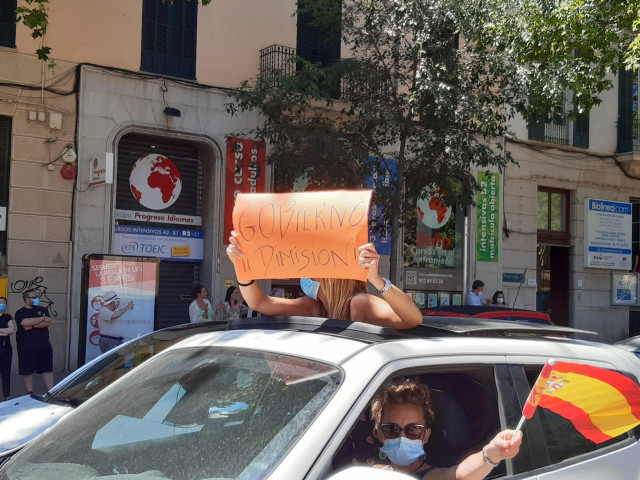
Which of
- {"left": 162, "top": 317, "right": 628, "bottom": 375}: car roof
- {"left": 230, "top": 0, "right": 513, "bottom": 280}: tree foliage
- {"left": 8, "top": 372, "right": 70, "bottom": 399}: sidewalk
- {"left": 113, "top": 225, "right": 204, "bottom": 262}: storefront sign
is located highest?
{"left": 230, "top": 0, "right": 513, "bottom": 280}: tree foliage

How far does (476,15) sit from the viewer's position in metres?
13.8

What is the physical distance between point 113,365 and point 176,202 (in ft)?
35.4

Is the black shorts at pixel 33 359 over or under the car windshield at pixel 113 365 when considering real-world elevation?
under

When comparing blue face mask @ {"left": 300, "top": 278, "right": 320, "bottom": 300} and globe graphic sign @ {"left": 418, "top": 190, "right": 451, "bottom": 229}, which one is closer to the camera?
blue face mask @ {"left": 300, "top": 278, "right": 320, "bottom": 300}

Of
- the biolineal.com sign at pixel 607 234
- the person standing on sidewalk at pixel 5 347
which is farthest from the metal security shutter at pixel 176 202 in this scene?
the biolineal.com sign at pixel 607 234

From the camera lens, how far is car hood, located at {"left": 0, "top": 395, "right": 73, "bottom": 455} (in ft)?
15.9

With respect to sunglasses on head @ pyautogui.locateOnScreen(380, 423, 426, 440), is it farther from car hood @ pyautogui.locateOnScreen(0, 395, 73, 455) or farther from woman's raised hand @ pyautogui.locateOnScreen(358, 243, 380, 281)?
car hood @ pyautogui.locateOnScreen(0, 395, 73, 455)

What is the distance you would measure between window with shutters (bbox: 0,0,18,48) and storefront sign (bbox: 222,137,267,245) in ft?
15.0

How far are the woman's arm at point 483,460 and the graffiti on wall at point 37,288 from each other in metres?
12.5

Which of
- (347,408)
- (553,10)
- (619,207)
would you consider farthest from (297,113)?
(347,408)

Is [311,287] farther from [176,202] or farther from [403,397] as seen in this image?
[176,202]

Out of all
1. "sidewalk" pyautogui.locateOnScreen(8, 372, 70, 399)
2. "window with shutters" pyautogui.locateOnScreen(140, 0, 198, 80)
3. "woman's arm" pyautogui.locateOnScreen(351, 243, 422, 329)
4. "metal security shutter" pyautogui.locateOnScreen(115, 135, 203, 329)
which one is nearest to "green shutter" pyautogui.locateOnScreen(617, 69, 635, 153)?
"metal security shutter" pyautogui.locateOnScreen(115, 135, 203, 329)

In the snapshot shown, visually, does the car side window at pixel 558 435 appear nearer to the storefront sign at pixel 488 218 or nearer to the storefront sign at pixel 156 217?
the storefront sign at pixel 156 217

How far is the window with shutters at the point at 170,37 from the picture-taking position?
52.3 feet
